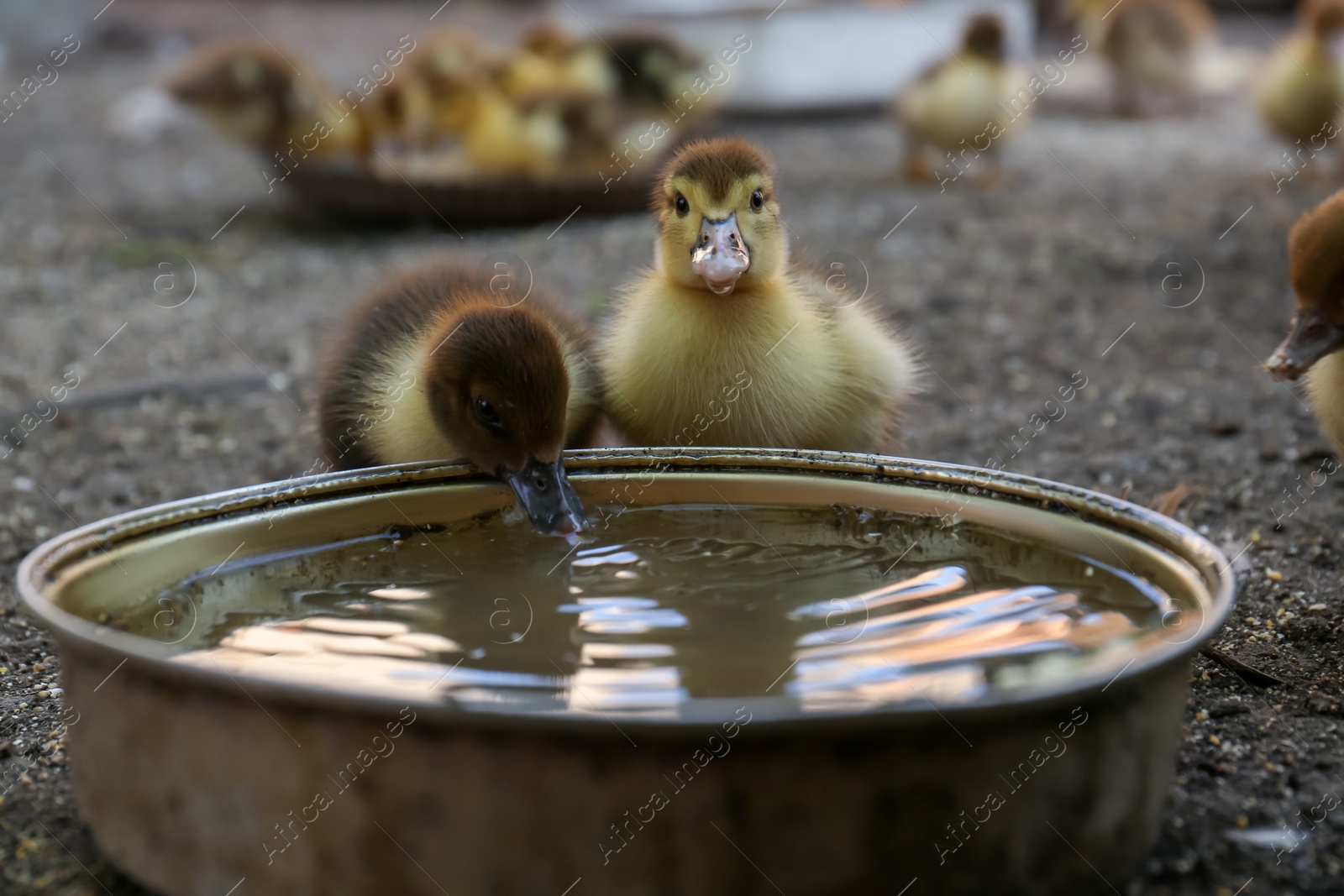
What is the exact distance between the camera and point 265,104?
692 centimetres

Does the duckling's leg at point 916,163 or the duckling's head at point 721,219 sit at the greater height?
the duckling's head at point 721,219

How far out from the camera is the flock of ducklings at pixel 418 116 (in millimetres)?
6930

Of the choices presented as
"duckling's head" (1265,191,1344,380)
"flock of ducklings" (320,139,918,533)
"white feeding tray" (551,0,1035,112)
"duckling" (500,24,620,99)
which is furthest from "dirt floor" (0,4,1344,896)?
"white feeding tray" (551,0,1035,112)

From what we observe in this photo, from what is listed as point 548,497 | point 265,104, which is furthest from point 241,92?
point 548,497

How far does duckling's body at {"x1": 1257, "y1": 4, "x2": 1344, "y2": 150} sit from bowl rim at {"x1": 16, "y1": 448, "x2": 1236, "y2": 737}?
249 inches

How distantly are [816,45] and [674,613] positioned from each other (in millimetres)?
9488

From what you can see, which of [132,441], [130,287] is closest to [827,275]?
[132,441]

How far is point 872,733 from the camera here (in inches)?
57.4

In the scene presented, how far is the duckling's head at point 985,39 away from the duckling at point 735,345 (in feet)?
18.0

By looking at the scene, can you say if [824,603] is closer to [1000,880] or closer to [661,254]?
[1000,880]

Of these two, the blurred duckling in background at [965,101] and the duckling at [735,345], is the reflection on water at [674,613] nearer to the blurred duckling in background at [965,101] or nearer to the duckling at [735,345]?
the duckling at [735,345]

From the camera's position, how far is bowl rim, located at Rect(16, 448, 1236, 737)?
56.7 inches

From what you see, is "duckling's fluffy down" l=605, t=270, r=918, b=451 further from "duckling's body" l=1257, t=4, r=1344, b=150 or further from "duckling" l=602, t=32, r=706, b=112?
"duckling's body" l=1257, t=4, r=1344, b=150

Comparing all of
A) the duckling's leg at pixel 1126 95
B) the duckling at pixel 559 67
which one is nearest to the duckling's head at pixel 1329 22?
the duckling's leg at pixel 1126 95
